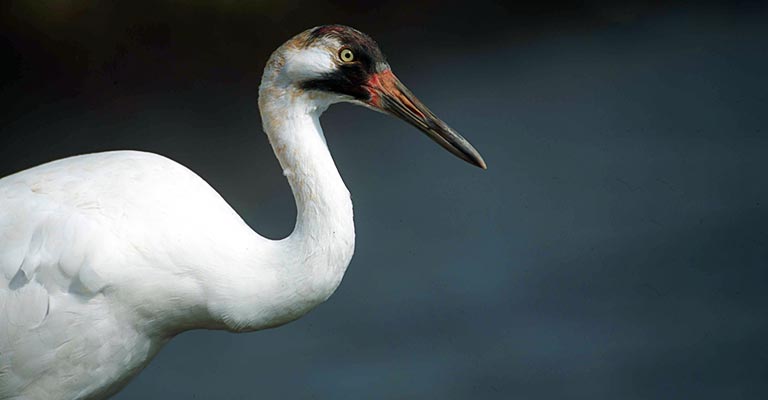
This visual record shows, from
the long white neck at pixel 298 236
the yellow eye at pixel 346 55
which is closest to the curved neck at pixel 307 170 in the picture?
the long white neck at pixel 298 236

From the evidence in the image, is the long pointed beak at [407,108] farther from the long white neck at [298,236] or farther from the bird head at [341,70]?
the long white neck at [298,236]

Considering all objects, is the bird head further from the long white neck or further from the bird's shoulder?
the bird's shoulder

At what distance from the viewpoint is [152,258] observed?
2455 mm

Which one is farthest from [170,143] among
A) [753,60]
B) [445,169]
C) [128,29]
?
[753,60]

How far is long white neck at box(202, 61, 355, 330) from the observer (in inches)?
95.3

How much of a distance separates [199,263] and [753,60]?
4.94 metres

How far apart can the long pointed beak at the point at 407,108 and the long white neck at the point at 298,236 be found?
13 centimetres

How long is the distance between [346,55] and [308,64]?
0.31 feet

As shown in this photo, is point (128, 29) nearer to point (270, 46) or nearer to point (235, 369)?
point (270, 46)

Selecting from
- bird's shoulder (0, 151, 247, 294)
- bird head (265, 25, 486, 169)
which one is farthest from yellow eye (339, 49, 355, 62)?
bird's shoulder (0, 151, 247, 294)

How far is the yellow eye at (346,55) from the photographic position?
7.97ft

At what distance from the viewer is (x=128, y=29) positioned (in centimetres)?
608

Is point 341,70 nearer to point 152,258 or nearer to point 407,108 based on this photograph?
point 407,108

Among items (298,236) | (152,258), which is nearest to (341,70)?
(298,236)
